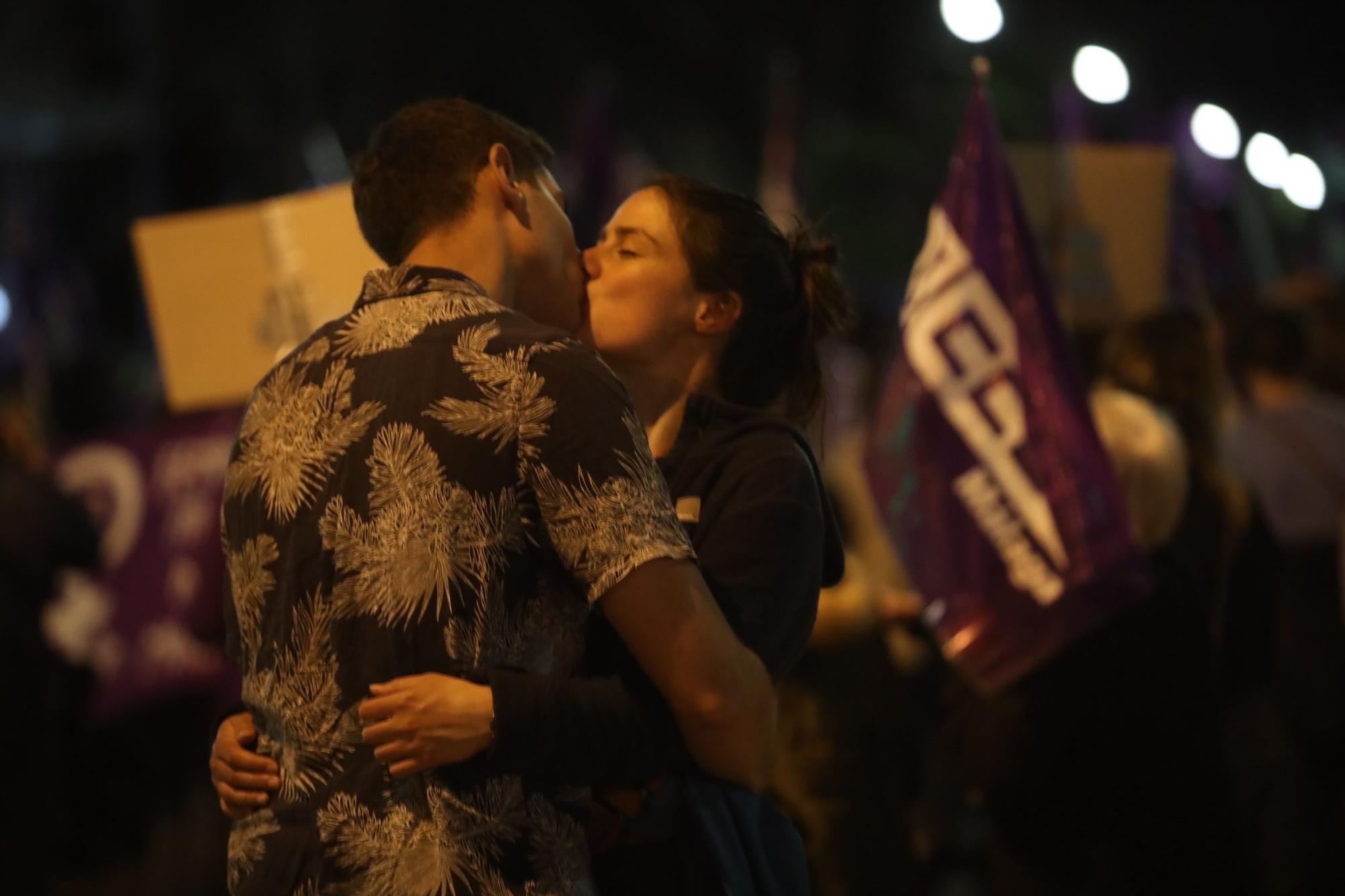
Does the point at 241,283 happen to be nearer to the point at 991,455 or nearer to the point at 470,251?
the point at 991,455

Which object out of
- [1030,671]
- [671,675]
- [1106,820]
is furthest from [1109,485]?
[671,675]

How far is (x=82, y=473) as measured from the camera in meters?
8.31

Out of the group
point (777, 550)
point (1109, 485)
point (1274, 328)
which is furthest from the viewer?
point (1274, 328)

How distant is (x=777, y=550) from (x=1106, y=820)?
85.3 inches

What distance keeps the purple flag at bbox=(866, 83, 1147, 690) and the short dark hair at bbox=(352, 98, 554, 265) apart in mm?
2040

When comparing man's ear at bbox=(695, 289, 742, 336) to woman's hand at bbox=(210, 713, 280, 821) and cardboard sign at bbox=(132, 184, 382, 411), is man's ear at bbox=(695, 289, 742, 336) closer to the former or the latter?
woman's hand at bbox=(210, 713, 280, 821)

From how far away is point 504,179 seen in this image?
8.55 feet

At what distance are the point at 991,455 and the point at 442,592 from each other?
2.40 metres

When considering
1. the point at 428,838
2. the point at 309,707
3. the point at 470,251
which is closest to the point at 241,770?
the point at 309,707

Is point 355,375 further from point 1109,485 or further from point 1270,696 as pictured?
point 1270,696

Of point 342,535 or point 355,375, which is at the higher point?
point 355,375

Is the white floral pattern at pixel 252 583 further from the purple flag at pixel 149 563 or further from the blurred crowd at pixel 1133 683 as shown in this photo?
the purple flag at pixel 149 563

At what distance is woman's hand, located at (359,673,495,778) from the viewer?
7.22 ft

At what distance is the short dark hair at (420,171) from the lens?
259 cm
